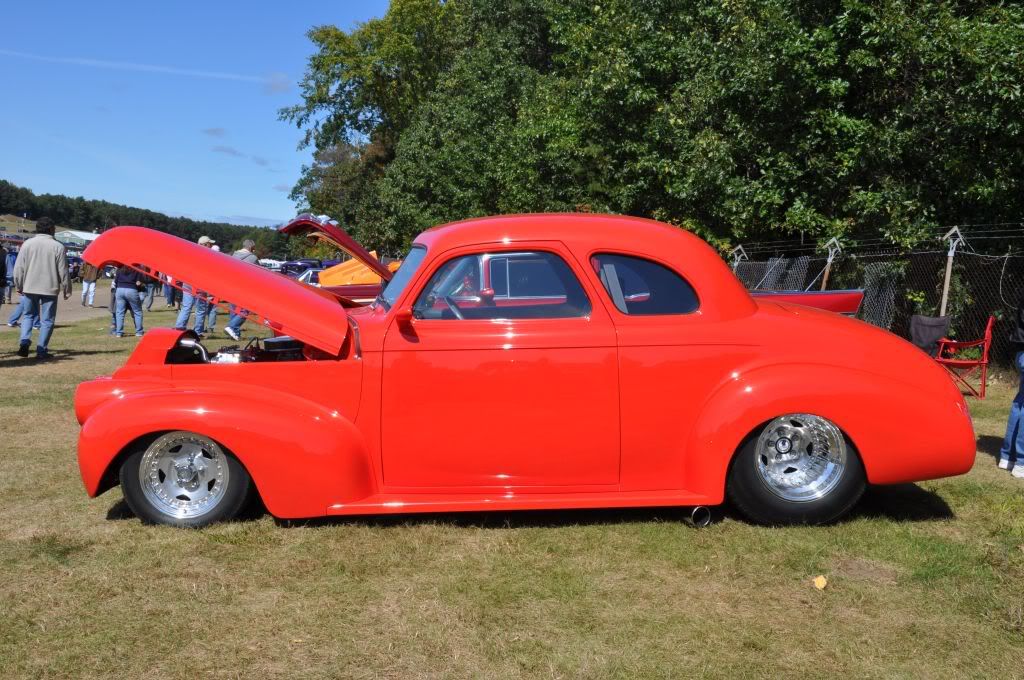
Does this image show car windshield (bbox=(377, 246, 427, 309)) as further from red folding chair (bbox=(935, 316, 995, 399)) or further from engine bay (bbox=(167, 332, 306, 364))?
red folding chair (bbox=(935, 316, 995, 399))

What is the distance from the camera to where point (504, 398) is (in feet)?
15.4

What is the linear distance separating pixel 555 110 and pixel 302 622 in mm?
21171

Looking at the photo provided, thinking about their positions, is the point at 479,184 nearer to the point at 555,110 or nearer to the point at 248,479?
the point at 555,110

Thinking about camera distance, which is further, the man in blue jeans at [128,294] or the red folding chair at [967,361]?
the man in blue jeans at [128,294]

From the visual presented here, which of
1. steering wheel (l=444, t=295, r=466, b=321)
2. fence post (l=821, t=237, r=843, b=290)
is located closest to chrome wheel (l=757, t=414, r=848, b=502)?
steering wheel (l=444, t=295, r=466, b=321)

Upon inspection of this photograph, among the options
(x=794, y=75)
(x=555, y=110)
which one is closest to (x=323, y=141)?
(x=555, y=110)

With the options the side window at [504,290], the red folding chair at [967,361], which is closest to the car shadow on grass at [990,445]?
the red folding chair at [967,361]

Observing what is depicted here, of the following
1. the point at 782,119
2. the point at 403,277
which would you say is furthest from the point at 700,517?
the point at 782,119

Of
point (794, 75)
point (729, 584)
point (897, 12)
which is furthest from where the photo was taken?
point (794, 75)

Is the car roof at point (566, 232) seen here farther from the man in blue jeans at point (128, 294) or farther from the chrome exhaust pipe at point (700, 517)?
the man in blue jeans at point (128, 294)

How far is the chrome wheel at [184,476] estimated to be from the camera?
4852 mm

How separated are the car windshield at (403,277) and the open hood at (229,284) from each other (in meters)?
0.29

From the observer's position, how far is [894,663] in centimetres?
335

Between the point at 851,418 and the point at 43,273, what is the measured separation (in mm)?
10981
